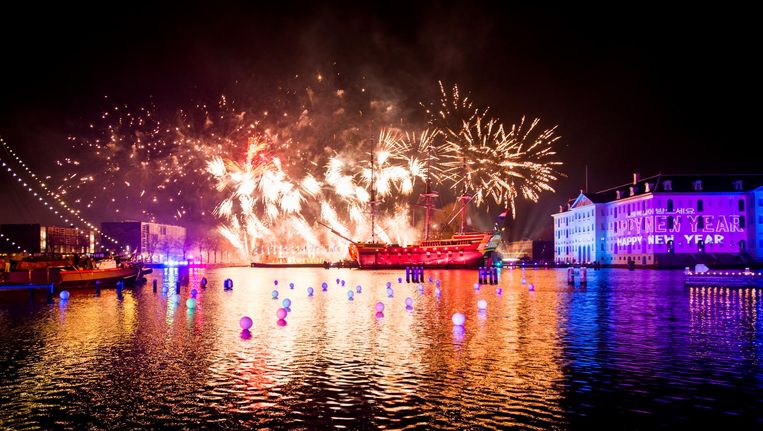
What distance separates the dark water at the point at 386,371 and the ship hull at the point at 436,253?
9351 cm

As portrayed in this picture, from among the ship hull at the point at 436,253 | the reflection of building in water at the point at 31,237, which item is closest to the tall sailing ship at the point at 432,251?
the ship hull at the point at 436,253

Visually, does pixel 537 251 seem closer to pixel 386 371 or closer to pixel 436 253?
pixel 436 253

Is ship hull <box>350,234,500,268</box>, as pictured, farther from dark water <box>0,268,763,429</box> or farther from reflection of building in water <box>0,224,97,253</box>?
dark water <box>0,268,763,429</box>

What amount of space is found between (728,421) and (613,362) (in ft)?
20.2

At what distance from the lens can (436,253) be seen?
130250mm

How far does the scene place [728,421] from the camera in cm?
1262

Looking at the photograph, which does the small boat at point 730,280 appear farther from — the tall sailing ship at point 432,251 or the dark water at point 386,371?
the tall sailing ship at point 432,251

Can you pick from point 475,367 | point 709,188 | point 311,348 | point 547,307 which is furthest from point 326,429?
point 709,188

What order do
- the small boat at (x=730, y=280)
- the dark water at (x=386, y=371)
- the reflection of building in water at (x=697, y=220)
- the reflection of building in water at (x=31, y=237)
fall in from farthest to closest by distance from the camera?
the reflection of building in water at (x=31, y=237), the reflection of building in water at (x=697, y=220), the small boat at (x=730, y=280), the dark water at (x=386, y=371)

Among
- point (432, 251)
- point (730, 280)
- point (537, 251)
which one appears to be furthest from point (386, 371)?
point (537, 251)

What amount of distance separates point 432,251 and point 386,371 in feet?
371

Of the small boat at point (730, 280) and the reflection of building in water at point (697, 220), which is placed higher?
the reflection of building in water at point (697, 220)

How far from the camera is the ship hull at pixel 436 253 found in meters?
127

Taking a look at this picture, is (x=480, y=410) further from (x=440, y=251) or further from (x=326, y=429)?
(x=440, y=251)
